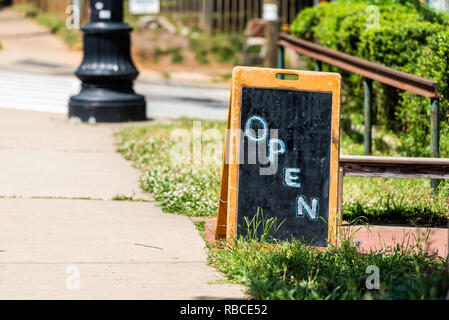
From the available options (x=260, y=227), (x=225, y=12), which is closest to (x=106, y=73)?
(x=260, y=227)

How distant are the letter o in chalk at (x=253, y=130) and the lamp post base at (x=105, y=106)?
20.0ft

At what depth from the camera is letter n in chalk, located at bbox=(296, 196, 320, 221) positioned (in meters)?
5.40

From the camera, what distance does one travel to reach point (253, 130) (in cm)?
541

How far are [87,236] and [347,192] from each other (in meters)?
2.53

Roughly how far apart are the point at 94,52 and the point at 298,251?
7219 millimetres

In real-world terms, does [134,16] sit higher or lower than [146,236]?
higher

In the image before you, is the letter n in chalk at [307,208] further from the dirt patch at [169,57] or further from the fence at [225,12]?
the fence at [225,12]

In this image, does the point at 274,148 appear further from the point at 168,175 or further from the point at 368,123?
the point at 368,123

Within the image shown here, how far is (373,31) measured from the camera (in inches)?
366

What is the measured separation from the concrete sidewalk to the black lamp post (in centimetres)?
199

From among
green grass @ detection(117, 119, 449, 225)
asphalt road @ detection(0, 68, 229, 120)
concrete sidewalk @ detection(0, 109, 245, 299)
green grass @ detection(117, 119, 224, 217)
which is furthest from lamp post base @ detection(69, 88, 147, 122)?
green grass @ detection(117, 119, 449, 225)

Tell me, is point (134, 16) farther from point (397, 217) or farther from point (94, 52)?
point (397, 217)

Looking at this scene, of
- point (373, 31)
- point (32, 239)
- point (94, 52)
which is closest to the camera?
point (32, 239)
